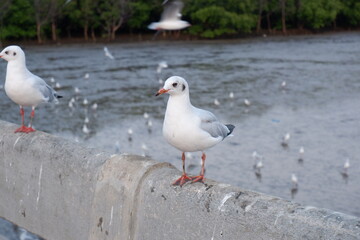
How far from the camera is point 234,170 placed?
30.9ft

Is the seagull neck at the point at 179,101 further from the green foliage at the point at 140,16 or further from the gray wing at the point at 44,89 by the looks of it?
the green foliage at the point at 140,16

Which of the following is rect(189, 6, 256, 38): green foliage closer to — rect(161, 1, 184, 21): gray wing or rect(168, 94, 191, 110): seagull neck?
rect(161, 1, 184, 21): gray wing

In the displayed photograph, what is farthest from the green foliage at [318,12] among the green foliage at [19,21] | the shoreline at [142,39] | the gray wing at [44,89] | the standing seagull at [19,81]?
the standing seagull at [19,81]

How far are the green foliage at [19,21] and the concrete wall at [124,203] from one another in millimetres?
38452

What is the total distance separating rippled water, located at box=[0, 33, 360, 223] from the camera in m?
9.17

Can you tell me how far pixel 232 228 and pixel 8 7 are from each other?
40.0 metres

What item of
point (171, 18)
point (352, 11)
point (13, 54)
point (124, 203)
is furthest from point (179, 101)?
point (352, 11)

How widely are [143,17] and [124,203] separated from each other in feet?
143

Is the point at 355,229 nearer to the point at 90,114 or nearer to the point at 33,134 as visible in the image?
the point at 33,134

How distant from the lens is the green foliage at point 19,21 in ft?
136

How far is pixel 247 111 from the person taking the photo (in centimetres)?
1426

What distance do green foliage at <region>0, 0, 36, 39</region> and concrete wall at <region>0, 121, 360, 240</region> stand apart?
38452 mm

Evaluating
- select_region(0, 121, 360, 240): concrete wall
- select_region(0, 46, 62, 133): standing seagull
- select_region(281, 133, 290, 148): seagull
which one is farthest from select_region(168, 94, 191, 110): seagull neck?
select_region(281, 133, 290, 148): seagull

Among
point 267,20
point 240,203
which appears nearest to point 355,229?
point 240,203
